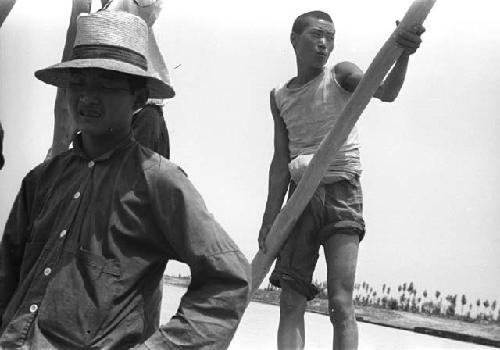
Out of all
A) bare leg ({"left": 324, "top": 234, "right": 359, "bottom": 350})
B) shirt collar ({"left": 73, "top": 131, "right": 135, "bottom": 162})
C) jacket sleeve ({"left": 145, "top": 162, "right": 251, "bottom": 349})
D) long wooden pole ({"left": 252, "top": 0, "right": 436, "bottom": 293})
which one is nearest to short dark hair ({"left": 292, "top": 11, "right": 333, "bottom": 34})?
long wooden pole ({"left": 252, "top": 0, "right": 436, "bottom": 293})

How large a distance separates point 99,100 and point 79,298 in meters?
0.49

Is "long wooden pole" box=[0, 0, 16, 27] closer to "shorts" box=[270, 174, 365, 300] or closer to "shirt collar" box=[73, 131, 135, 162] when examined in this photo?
"shirt collar" box=[73, 131, 135, 162]

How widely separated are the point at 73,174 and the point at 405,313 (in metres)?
6.25

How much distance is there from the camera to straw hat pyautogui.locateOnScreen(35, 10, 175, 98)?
259cm

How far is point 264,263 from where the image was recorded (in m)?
4.62

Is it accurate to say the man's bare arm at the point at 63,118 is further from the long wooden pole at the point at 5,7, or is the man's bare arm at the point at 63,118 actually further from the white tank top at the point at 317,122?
the white tank top at the point at 317,122

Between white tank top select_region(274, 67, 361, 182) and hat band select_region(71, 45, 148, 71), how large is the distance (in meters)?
2.01

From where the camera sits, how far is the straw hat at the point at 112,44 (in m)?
2.59

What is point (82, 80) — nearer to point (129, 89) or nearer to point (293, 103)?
point (129, 89)

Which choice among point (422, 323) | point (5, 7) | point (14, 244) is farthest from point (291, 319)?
point (422, 323)

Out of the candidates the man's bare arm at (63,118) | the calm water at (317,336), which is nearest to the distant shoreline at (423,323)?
the calm water at (317,336)

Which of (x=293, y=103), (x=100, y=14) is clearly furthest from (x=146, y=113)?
(x=100, y=14)

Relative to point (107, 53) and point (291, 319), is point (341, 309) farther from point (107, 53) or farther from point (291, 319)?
point (107, 53)

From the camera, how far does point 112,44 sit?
2.63 meters
